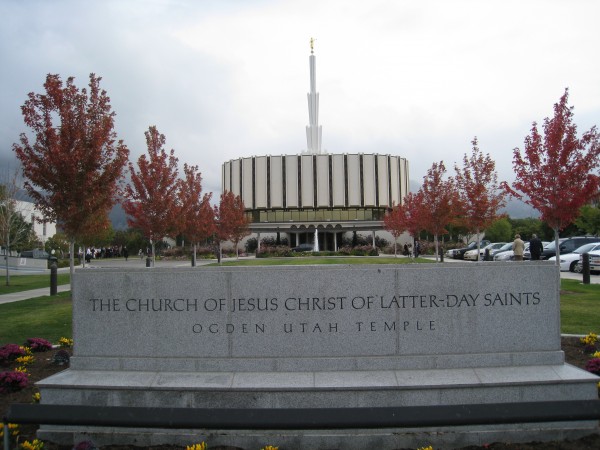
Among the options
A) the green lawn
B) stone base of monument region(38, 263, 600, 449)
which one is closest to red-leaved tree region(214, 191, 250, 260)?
the green lawn

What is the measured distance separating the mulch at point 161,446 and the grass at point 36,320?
254cm

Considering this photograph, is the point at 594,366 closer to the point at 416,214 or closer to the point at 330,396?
the point at 330,396

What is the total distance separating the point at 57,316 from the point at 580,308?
1345cm

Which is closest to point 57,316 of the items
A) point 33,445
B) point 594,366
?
point 33,445

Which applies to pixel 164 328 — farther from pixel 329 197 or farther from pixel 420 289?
pixel 329 197

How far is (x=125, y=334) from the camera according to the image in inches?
229

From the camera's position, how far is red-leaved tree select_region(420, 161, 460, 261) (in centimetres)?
3222

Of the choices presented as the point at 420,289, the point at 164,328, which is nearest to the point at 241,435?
the point at 164,328

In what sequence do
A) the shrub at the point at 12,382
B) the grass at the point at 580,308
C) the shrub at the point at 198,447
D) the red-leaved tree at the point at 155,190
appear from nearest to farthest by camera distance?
the shrub at the point at 198,447 → the shrub at the point at 12,382 → the grass at the point at 580,308 → the red-leaved tree at the point at 155,190

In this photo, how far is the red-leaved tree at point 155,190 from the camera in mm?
24578

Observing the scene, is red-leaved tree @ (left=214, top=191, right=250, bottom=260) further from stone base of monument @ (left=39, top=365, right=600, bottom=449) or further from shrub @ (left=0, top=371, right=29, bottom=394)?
stone base of monument @ (left=39, top=365, right=600, bottom=449)

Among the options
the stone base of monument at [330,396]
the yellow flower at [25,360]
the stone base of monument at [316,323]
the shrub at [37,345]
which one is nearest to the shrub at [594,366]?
the stone base of monument at [316,323]

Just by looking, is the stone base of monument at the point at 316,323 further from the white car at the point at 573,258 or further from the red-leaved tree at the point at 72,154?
the white car at the point at 573,258

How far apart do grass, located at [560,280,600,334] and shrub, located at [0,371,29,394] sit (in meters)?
9.03
